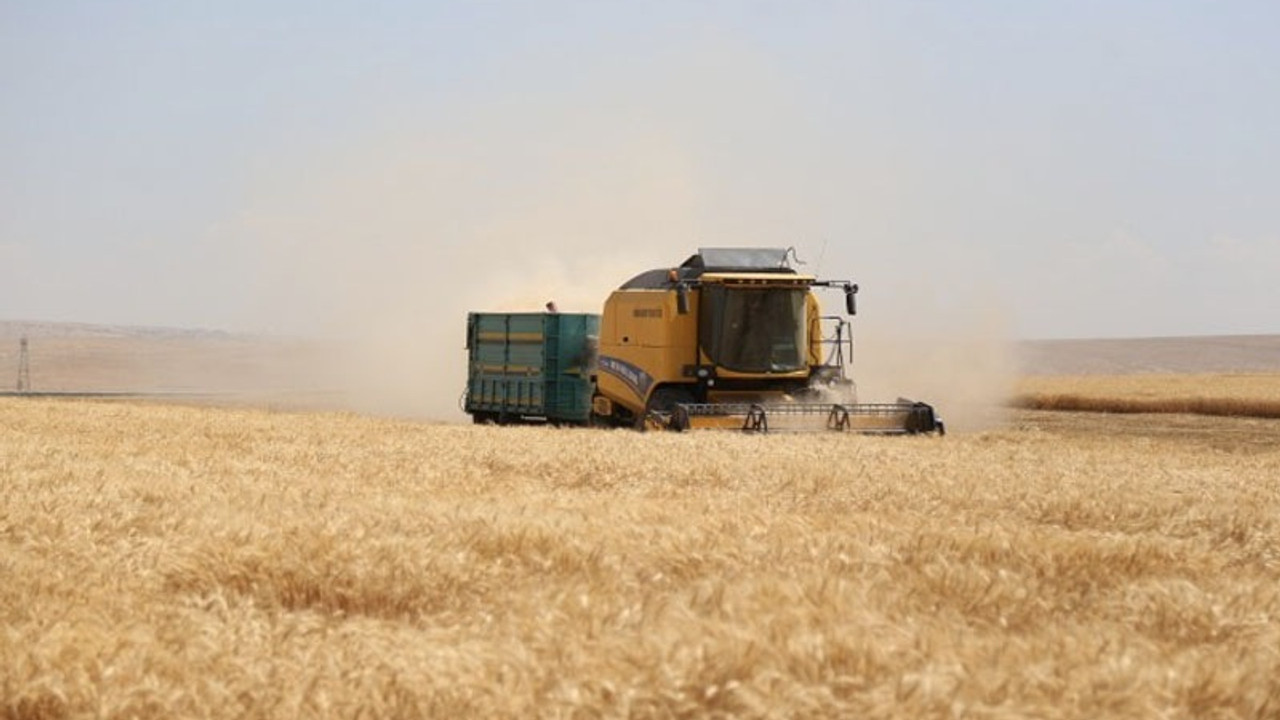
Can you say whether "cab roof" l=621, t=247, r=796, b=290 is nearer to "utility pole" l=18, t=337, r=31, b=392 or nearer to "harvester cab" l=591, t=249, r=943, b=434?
"harvester cab" l=591, t=249, r=943, b=434

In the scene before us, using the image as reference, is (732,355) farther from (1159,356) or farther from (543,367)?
(1159,356)

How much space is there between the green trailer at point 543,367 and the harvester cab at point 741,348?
7.91 feet

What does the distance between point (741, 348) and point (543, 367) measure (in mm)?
4829

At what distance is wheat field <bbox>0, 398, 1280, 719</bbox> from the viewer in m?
5.27

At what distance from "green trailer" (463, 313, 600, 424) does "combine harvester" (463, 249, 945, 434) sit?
1433mm

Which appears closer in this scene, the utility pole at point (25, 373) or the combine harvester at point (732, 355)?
the combine harvester at point (732, 355)

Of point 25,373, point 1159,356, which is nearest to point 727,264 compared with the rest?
point 25,373

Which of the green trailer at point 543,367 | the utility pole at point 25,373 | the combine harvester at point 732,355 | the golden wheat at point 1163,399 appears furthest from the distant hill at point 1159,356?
the combine harvester at point 732,355

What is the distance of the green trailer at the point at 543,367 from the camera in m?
30.3

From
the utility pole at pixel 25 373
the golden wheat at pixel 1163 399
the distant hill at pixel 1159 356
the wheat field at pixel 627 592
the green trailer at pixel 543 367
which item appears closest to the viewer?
the wheat field at pixel 627 592

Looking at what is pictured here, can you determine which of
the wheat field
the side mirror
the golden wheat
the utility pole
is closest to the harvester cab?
the side mirror

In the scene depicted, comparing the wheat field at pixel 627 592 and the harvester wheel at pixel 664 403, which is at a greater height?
the harvester wheel at pixel 664 403

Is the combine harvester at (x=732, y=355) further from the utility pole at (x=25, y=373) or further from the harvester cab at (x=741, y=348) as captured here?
the utility pole at (x=25, y=373)

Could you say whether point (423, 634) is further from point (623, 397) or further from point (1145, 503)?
point (623, 397)
